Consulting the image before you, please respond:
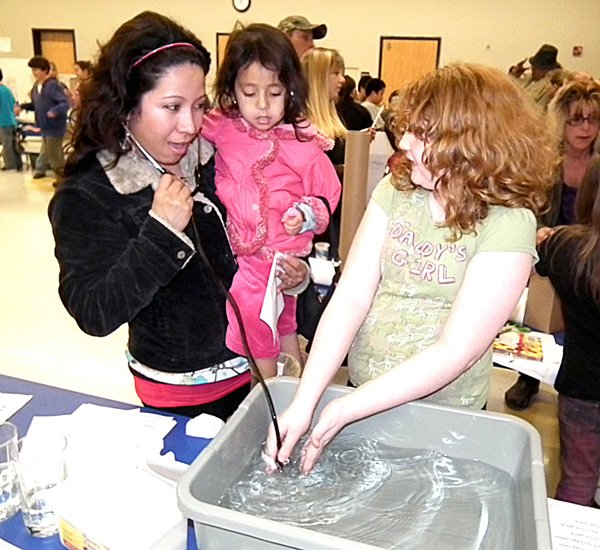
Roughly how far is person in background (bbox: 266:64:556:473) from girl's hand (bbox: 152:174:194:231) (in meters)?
0.36

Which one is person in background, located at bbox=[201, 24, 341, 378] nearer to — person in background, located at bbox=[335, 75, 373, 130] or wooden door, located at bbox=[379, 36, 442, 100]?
person in background, located at bbox=[335, 75, 373, 130]

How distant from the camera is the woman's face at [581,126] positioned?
2.61 meters

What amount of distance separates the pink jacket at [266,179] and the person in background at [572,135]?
131cm

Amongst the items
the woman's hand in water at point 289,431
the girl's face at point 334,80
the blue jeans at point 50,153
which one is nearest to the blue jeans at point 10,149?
the blue jeans at point 50,153

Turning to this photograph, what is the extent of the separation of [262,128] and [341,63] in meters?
1.56

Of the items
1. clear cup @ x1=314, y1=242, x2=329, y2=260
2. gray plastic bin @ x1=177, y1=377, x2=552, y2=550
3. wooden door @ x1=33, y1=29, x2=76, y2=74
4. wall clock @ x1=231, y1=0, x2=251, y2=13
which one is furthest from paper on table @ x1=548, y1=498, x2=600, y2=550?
wooden door @ x1=33, y1=29, x2=76, y2=74

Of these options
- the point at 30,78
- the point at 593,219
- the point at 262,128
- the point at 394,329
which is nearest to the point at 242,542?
the point at 394,329

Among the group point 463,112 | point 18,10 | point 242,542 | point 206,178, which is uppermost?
point 18,10

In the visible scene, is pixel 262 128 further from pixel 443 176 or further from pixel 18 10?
pixel 18 10

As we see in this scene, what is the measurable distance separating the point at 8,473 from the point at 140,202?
557mm

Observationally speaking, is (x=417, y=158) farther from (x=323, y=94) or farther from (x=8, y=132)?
(x=8, y=132)

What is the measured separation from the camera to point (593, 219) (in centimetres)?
166

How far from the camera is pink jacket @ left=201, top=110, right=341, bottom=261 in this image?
5.20 feet

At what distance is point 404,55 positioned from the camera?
30.8ft
